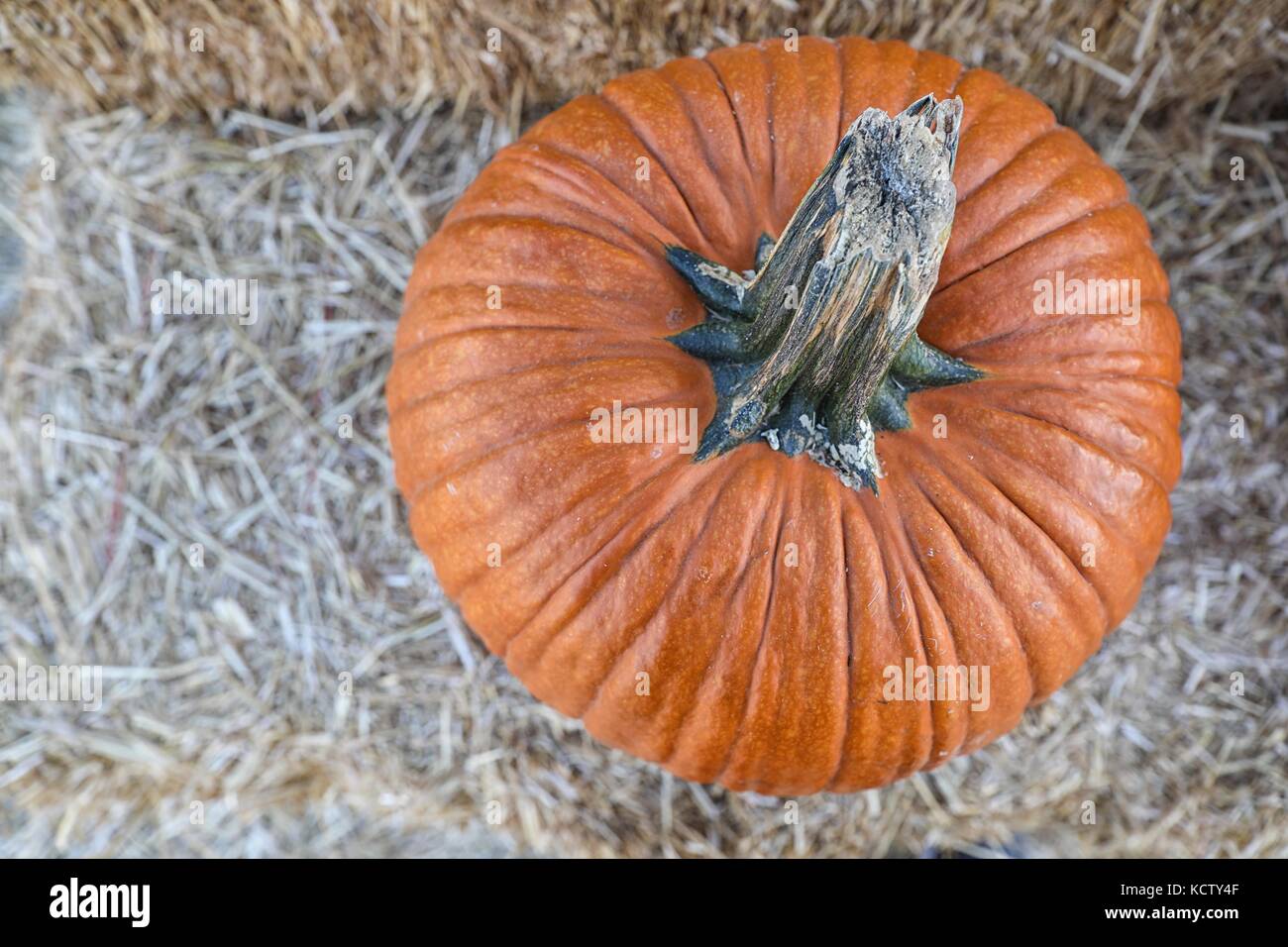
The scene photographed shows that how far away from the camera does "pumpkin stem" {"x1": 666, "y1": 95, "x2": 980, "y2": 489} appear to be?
1.31 m

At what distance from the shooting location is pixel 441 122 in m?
2.69

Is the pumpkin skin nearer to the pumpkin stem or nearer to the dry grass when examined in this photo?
the pumpkin stem

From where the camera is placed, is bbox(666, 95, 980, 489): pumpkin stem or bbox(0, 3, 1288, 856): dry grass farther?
bbox(0, 3, 1288, 856): dry grass

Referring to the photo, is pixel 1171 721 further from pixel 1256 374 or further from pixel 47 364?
pixel 47 364

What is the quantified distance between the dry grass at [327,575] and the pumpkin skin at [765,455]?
82 centimetres

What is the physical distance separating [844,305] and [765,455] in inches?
14.7

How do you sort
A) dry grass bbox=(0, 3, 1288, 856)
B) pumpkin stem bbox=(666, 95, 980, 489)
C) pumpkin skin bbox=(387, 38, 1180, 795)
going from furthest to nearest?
dry grass bbox=(0, 3, 1288, 856), pumpkin skin bbox=(387, 38, 1180, 795), pumpkin stem bbox=(666, 95, 980, 489)

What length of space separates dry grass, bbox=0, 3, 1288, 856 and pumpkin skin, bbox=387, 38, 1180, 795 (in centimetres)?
82

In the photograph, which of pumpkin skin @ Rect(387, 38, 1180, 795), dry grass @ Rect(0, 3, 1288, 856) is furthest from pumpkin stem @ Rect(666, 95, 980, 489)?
dry grass @ Rect(0, 3, 1288, 856)

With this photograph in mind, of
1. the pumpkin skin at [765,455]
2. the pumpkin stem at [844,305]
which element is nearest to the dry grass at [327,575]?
the pumpkin skin at [765,455]

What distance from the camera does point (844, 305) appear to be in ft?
4.62

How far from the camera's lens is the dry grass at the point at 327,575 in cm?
264

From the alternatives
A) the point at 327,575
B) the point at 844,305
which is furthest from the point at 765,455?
Result: the point at 327,575

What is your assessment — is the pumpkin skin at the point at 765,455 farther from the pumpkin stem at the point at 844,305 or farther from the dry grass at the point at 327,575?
the dry grass at the point at 327,575
